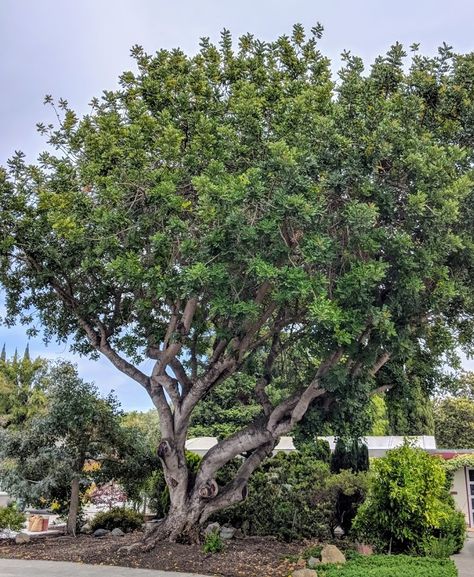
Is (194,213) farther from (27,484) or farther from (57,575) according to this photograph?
(27,484)

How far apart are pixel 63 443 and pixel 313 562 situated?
6605 mm

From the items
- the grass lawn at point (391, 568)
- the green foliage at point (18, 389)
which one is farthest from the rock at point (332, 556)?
the green foliage at point (18, 389)

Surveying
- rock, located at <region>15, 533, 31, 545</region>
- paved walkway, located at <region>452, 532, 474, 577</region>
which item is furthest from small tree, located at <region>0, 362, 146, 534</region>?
paved walkway, located at <region>452, 532, 474, 577</region>

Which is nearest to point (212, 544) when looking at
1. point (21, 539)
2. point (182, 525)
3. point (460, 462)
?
point (182, 525)

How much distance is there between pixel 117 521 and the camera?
44.4 feet

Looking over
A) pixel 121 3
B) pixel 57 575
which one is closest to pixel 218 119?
pixel 121 3

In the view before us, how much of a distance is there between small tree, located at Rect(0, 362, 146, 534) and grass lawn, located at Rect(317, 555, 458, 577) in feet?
21.2

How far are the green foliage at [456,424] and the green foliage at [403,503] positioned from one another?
2158 centimetres

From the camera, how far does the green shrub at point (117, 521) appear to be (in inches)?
530

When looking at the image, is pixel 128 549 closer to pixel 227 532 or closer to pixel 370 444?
pixel 227 532

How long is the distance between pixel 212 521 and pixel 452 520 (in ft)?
17.8

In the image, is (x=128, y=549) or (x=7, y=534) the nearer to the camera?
(x=128, y=549)

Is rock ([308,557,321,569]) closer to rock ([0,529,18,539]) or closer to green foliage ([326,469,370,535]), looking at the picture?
green foliage ([326,469,370,535])

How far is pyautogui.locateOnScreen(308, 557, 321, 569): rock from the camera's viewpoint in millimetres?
8402
